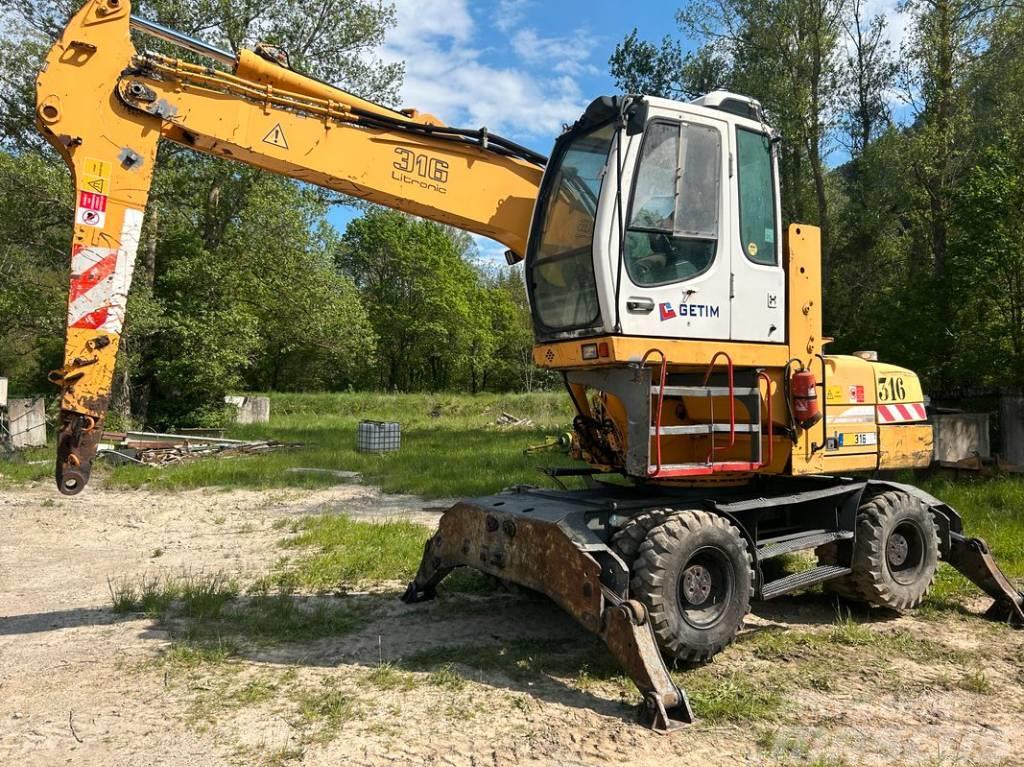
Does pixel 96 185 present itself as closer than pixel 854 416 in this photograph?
Yes

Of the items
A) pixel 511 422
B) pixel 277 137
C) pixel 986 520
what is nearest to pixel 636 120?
pixel 277 137

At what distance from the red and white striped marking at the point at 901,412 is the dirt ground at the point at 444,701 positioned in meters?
1.59

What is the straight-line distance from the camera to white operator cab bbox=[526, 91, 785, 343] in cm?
501

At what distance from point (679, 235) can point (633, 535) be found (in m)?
1.98

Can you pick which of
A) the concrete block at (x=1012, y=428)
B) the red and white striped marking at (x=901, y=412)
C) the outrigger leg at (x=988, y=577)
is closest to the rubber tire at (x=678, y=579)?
the red and white striped marking at (x=901, y=412)

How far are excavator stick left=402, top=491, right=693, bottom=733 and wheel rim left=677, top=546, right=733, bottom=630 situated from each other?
55cm

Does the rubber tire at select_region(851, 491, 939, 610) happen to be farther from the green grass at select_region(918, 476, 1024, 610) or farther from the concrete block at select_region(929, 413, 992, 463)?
the concrete block at select_region(929, 413, 992, 463)

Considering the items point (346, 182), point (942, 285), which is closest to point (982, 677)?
point (346, 182)

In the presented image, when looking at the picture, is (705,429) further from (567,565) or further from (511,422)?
(511,422)

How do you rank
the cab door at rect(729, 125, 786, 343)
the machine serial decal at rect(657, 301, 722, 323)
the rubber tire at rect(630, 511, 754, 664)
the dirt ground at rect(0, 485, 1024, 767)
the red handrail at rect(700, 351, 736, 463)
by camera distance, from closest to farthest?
the dirt ground at rect(0, 485, 1024, 767), the rubber tire at rect(630, 511, 754, 664), the machine serial decal at rect(657, 301, 722, 323), the red handrail at rect(700, 351, 736, 463), the cab door at rect(729, 125, 786, 343)

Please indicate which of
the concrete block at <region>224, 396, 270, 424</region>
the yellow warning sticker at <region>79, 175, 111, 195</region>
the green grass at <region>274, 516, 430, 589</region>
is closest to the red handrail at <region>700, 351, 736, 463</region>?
the green grass at <region>274, 516, 430, 589</region>

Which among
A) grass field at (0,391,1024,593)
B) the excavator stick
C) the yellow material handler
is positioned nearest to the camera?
the excavator stick

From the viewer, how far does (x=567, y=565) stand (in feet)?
15.7

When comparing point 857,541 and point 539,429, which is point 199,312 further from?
point 857,541
